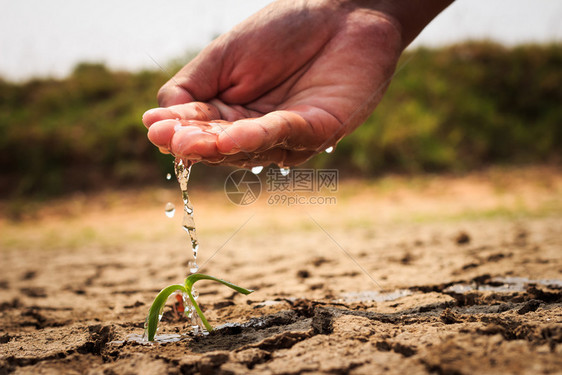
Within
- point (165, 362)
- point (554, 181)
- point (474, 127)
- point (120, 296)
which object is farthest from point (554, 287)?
point (474, 127)

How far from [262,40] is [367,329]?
148cm

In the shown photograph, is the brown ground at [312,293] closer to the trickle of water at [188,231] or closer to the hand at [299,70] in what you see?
the trickle of water at [188,231]

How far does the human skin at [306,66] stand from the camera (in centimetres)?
221

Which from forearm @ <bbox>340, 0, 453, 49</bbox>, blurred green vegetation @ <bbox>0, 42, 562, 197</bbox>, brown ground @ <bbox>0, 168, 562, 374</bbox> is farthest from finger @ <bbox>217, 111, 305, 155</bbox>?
blurred green vegetation @ <bbox>0, 42, 562, 197</bbox>

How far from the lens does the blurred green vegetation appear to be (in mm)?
7570

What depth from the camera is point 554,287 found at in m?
1.95

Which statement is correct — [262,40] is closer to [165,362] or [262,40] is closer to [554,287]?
[165,362]

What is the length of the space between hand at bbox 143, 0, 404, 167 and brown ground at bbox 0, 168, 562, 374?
745 millimetres

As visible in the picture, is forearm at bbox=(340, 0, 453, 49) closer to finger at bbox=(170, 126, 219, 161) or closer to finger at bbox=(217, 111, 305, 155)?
finger at bbox=(217, 111, 305, 155)

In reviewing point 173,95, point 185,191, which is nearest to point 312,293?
point 185,191

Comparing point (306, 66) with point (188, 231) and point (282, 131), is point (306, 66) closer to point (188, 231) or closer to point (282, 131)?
point (282, 131)

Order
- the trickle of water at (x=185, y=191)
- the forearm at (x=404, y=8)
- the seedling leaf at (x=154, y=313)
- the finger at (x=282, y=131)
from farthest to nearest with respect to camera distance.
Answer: the forearm at (x=404, y=8) → the trickle of water at (x=185, y=191) → the finger at (x=282, y=131) → the seedling leaf at (x=154, y=313)

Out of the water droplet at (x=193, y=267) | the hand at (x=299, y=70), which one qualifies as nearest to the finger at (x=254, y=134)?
the hand at (x=299, y=70)

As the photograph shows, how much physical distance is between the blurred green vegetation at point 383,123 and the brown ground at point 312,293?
2497 mm
